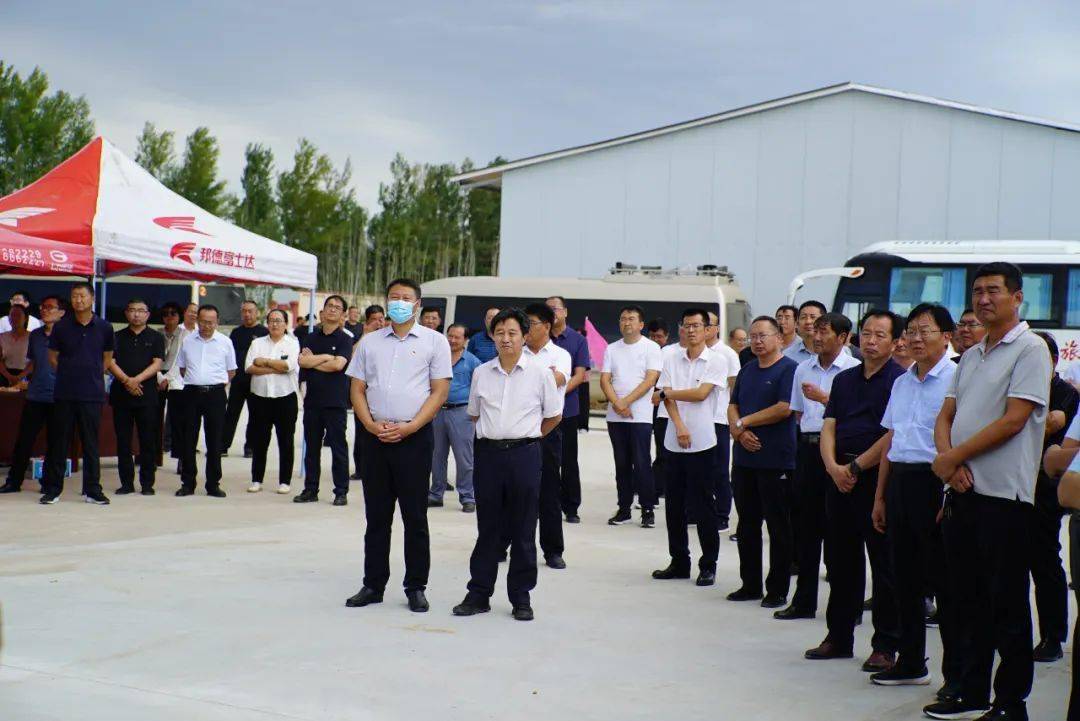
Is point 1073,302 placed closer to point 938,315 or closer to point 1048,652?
point 1048,652

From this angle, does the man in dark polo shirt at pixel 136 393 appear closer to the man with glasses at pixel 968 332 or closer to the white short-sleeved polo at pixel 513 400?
the white short-sleeved polo at pixel 513 400

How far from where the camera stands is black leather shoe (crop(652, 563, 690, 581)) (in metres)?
7.78

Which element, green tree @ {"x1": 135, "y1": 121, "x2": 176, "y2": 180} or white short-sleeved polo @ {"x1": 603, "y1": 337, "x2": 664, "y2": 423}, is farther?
green tree @ {"x1": 135, "y1": 121, "x2": 176, "y2": 180}

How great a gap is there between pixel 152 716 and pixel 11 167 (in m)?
37.9

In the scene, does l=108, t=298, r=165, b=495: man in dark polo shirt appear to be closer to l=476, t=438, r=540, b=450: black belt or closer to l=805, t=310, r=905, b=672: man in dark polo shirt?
l=476, t=438, r=540, b=450: black belt

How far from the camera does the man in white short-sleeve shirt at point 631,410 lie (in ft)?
32.9

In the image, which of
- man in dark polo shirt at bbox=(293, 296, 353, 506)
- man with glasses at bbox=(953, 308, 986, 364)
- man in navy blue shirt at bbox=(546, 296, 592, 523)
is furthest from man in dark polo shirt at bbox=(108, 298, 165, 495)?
man with glasses at bbox=(953, 308, 986, 364)

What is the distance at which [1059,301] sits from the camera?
65.4 ft

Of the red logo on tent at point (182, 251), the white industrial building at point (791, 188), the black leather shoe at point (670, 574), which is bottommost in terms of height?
the black leather shoe at point (670, 574)

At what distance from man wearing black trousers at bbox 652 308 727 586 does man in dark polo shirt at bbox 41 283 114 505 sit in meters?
5.61

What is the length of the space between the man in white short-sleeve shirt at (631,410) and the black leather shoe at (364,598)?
3686 millimetres

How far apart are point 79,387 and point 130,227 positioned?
1.92m

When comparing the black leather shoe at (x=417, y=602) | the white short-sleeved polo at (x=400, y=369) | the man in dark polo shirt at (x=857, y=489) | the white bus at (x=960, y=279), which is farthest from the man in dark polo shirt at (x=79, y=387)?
the white bus at (x=960, y=279)

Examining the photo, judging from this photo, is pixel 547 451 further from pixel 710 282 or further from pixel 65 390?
pixel 710 282
